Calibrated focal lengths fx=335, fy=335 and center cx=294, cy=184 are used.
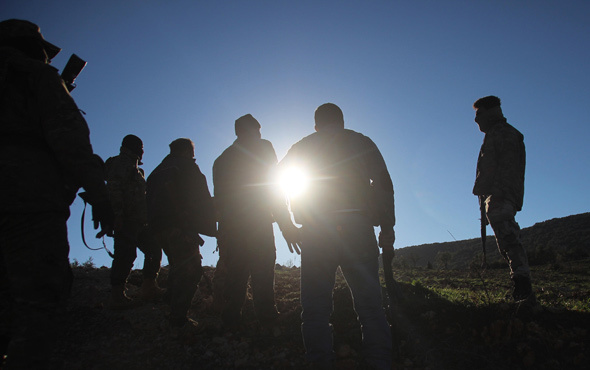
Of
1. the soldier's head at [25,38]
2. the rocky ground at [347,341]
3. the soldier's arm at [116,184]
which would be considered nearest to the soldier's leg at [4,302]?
the rocky ground at [347,341]

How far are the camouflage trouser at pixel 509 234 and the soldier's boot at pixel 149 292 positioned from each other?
16.3 feet

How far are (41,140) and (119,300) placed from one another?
10.6ft

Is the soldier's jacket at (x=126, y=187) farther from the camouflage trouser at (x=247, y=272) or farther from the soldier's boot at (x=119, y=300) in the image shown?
Answer: the camouflage trouser at (x=247, y=272)

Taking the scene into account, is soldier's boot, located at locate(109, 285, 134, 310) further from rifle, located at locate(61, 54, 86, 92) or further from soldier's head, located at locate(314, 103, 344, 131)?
soldier's head, located at locate(314, 103, 344, 131)

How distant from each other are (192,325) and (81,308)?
1.85 meters

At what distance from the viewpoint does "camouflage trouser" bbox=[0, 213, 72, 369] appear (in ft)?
6.23

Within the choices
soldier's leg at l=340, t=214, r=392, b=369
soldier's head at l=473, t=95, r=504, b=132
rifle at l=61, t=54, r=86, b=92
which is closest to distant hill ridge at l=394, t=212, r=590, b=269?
soldier's head at l=473, t=95, r=504, b=132

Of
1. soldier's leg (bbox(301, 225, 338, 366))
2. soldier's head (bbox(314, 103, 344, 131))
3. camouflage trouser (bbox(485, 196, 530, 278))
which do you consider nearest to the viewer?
soldier's leg (bbox(301, 225, 338, 366))

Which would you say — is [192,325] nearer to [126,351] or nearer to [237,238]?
[126,351]

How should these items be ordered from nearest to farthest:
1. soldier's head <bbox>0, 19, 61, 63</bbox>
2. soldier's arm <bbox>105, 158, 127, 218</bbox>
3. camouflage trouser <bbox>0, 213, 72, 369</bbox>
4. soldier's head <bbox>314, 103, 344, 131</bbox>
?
1. camouflage trouser <bbox>0, 213, 72, 369</bbox>
2. soldier's head <bbox>0, 19, 61, 63</bbox>
3. soldier's head <bbox>314, 103, 344, 131</bbox>
4. soldier's arm <bbox>105, 158, 127, 218</bbox>

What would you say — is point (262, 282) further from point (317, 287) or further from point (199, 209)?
point (317, 287)

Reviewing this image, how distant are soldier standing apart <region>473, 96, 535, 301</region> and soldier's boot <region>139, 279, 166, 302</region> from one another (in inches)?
197

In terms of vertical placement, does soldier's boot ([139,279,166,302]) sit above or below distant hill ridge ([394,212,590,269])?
below

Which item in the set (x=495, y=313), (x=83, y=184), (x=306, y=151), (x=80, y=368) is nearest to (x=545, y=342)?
(x=495, y=313)
